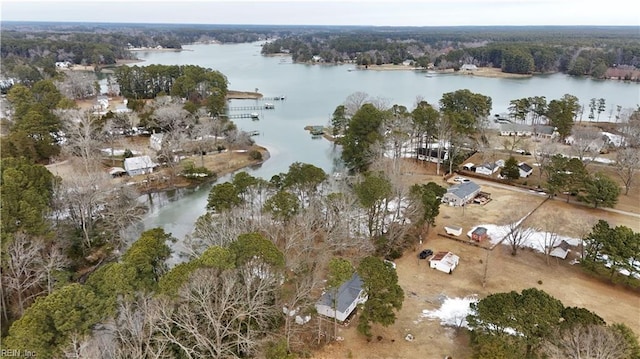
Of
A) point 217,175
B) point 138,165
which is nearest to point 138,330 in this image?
point 217,175

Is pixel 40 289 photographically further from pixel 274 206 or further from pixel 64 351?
pixel 274 206

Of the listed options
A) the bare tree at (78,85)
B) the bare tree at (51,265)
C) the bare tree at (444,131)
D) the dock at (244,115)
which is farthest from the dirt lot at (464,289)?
the bare tree at (78,85)

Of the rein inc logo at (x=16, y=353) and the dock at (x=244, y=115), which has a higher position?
the dock at (x=244, y=115)

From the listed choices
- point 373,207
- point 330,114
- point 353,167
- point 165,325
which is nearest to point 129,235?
point 165,325

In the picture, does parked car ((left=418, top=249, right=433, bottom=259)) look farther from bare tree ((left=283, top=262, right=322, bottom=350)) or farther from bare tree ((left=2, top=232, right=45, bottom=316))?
bare tree ((left=2, top=232, right=45, bottom=316))

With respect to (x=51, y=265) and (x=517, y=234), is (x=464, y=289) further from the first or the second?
(x=51, y=265)

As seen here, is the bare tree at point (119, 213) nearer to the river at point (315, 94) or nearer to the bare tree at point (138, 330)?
the river at point (315, 94)
